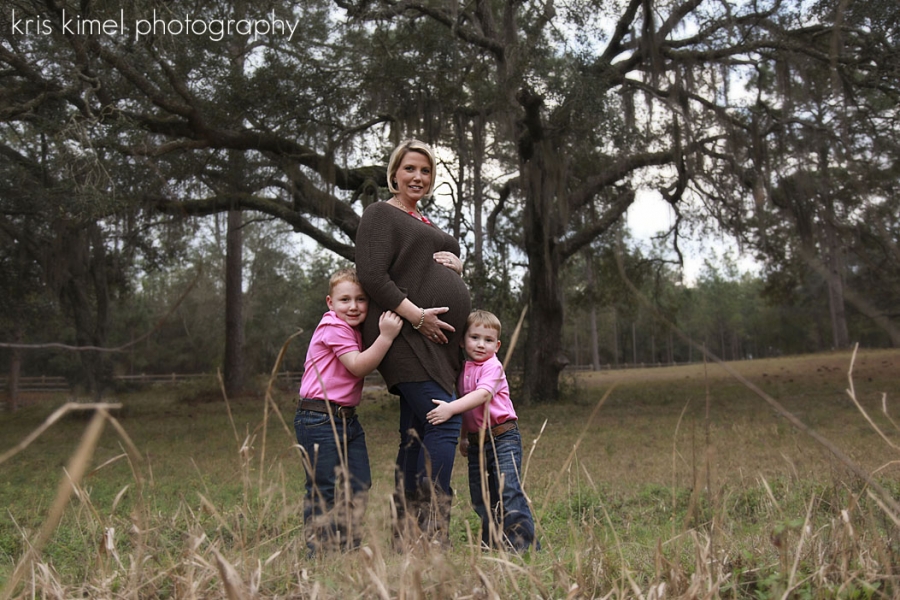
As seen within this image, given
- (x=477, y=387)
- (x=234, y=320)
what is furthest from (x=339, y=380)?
(x=234, y=320)

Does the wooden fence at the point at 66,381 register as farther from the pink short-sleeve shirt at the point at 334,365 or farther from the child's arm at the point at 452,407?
the child's arm at the point at 452,407

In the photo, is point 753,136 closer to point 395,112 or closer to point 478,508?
point 395,112

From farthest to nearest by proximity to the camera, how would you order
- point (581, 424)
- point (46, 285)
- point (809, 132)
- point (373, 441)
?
point (46, 285) → point (809, 132) → point (581, 424) → point (373, 441)

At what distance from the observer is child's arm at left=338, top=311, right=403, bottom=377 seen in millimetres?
2510

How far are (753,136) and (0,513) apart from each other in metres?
9.76

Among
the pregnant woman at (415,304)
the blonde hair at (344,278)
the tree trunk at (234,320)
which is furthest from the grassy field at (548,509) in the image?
the tree trunk at (234,320)

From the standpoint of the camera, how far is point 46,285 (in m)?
11.5

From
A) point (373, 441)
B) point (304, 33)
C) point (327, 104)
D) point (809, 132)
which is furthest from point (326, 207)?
point (809, 132)

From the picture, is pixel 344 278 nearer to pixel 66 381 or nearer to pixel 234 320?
pixel 234 320

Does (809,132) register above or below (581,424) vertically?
above

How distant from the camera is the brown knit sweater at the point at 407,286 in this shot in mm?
2539

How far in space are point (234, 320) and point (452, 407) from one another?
1647 cm

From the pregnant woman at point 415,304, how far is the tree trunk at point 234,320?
15.4 metres

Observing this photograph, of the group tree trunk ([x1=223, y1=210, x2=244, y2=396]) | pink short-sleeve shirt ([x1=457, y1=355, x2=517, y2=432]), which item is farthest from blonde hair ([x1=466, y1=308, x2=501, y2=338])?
tree trunk ([x1=223, y1=210, x2=244, y2=396])
